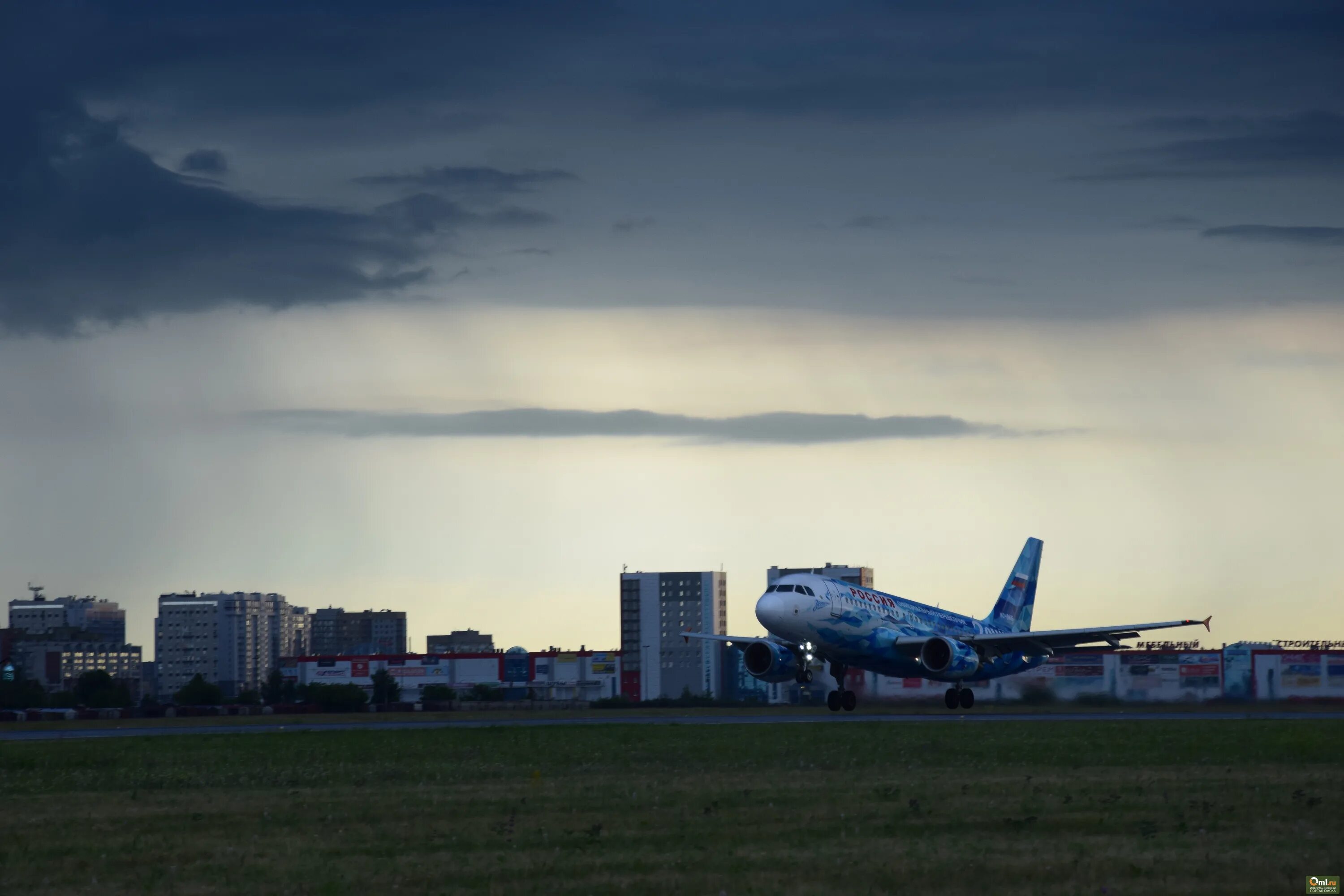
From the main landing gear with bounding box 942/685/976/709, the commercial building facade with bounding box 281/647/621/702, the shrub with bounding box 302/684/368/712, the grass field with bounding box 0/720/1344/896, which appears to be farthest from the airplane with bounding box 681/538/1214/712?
the commercial building facade with bounding box 281/647/621/702

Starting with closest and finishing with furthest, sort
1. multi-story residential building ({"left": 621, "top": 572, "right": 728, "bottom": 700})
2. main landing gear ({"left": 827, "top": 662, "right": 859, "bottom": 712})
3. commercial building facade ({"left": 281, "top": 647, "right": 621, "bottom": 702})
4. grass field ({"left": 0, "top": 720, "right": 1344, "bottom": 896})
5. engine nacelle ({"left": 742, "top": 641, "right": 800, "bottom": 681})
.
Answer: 1. grass field ({"left": 0, "top": 720, "right": 1344, "bottom": 896})
2. engine nacelle ({"left": 742, "top": 641, "right": 800, "bottom": 681})
3. main landing gear ({"left": 827, "top": 662, "right": 859, "bottom": 712})
4. commercial building facade ({"left": 281, "top": 647, "right": 621, "bottom": 702})
5. multi-story residential building ({"left": 621, "top": 572, "right": 728, "bottom": 700})

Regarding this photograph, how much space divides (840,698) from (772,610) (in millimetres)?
8643

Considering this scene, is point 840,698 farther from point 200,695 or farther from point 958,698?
point 200,695

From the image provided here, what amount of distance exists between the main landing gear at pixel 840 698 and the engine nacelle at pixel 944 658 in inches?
148

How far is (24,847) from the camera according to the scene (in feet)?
64.2

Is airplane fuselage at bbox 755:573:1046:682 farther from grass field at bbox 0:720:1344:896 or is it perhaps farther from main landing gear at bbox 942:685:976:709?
grass field at bbox 0:720:1344:896

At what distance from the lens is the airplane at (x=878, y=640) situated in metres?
55.8

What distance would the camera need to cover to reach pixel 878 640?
58.0m

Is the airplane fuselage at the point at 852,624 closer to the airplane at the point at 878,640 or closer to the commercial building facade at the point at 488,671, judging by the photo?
the airplane at the point at 878,640

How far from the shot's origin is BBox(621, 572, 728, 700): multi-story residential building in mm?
175625

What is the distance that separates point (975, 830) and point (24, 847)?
12694 millimetres

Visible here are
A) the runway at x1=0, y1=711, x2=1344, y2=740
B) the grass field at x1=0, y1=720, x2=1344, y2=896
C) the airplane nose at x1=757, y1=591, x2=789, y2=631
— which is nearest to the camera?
the grass field at x1=0, y1=720, x2=1344, y2=896

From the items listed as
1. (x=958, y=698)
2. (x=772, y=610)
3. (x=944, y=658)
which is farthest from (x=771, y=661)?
(x=958, y=698)

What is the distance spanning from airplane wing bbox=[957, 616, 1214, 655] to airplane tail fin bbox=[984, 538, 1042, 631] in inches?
308
